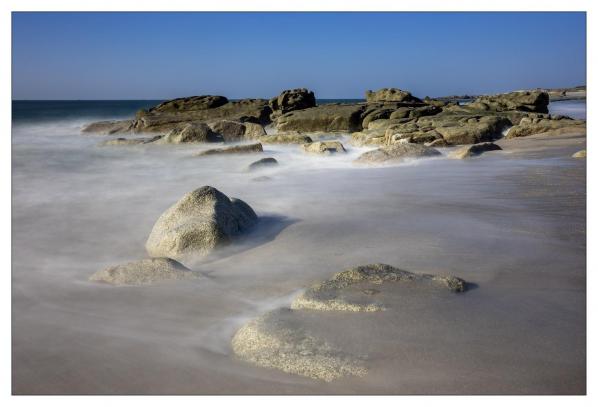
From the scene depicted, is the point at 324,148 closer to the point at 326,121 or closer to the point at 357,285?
the point at 326,121

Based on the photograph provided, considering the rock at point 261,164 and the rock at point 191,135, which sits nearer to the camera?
the rock at point 261,164

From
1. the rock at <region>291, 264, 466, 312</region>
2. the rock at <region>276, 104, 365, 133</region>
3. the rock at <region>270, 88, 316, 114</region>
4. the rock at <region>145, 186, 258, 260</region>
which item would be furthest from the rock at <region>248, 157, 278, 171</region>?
the rock at <region>270, 88, 316, 114</region>

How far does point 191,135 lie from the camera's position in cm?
1470

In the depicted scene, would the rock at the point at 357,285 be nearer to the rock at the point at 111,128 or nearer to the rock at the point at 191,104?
the rock at the point at 111,128

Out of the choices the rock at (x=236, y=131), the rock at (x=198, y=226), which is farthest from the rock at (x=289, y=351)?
the rock at (x=236, y=131)

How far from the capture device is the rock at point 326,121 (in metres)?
19.3

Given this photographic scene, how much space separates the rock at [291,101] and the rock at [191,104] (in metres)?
2.88

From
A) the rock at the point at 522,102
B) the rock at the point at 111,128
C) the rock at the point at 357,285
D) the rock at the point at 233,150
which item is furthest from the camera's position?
the rock at the point at 522,102

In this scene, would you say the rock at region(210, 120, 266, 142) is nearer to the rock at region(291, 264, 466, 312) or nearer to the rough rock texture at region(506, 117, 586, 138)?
the rough rock texture at region(506, 117, 586, 138)

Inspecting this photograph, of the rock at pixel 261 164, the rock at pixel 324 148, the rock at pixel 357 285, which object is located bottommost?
the rock at pixel 357 285

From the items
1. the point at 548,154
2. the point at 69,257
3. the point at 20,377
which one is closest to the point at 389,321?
the point at 20,377

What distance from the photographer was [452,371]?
2189 millimetres

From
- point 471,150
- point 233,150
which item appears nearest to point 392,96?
point 233,150

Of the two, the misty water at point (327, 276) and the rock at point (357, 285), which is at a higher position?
the rock at point (357, 285)
